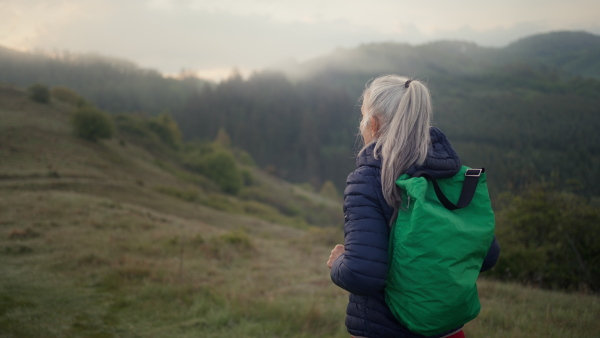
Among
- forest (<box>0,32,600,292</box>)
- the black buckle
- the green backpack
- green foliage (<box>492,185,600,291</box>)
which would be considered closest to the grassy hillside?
green foliage (<box>492,185,600,291</box>)

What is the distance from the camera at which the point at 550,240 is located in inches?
398

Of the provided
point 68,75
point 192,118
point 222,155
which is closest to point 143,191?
point 222,155

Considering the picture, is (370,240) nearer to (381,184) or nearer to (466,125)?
(381,184)

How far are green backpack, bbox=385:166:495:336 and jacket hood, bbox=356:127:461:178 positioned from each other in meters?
0.04

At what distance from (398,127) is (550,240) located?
10.3 m

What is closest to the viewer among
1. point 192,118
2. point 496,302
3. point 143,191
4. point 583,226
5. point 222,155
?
point 496,302

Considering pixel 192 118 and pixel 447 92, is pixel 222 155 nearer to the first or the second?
pixel 192 118

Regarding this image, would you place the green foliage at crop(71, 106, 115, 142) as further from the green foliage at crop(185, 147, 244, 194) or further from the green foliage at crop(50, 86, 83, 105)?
the green foliage at crop(50, 86, 83, 105)

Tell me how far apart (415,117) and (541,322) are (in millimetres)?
4032

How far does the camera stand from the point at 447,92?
133m

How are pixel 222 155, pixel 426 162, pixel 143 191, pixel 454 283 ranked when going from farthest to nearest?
pixel 222 155 < pixel 143 191 < pixel 426 162 < pixel 454 283

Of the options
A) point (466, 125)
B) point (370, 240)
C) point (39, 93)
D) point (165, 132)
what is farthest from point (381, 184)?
point (165, 132)

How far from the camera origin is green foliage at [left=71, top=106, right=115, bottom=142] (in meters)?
48.5

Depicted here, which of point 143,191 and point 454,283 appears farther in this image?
point 143,191
